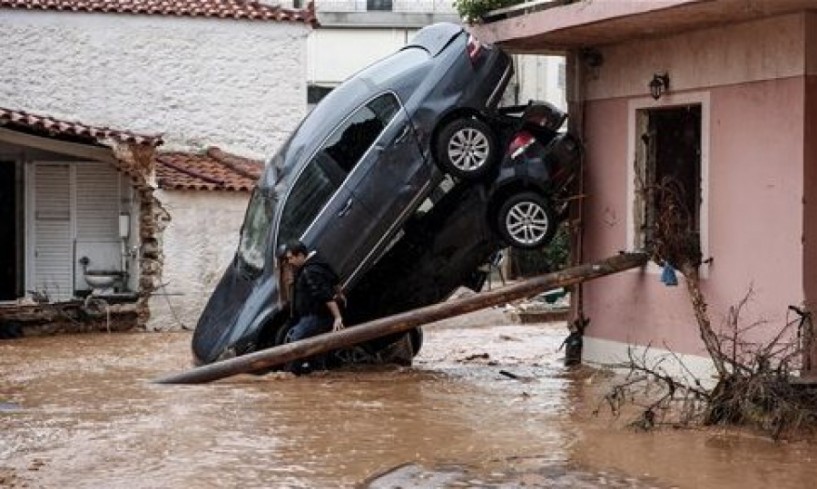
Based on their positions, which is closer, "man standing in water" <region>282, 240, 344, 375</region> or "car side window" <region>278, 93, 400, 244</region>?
"man standing in water" <region>282, 240, 344, 375</region>

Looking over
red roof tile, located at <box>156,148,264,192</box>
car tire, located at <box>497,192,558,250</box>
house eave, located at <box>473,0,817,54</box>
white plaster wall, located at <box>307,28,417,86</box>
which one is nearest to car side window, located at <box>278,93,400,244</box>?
car tire, located at <box>497,192,558,250</box>

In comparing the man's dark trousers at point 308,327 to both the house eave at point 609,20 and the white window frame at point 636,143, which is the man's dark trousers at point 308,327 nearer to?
the white window frame at point 636,143

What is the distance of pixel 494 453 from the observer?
968 centimetres

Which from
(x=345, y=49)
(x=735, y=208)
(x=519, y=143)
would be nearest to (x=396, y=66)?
(x=519, y=143)

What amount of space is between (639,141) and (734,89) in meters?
1.75

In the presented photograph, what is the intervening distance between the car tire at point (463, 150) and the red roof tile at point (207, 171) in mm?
7771

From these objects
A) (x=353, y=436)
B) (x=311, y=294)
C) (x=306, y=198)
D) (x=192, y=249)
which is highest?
(x=306, y=198)

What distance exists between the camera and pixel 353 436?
34.4ft

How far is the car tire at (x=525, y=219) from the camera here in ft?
46.1

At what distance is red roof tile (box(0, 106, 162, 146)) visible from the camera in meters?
19.4

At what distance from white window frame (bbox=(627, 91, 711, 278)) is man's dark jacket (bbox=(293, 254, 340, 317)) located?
3.05 meters

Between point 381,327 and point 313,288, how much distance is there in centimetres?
101

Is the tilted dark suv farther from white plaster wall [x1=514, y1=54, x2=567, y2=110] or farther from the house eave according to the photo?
white plaster wall [x1=514, y1=54, x2=567, y2=110]

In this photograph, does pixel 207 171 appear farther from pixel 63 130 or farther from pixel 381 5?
pixel 381 5
